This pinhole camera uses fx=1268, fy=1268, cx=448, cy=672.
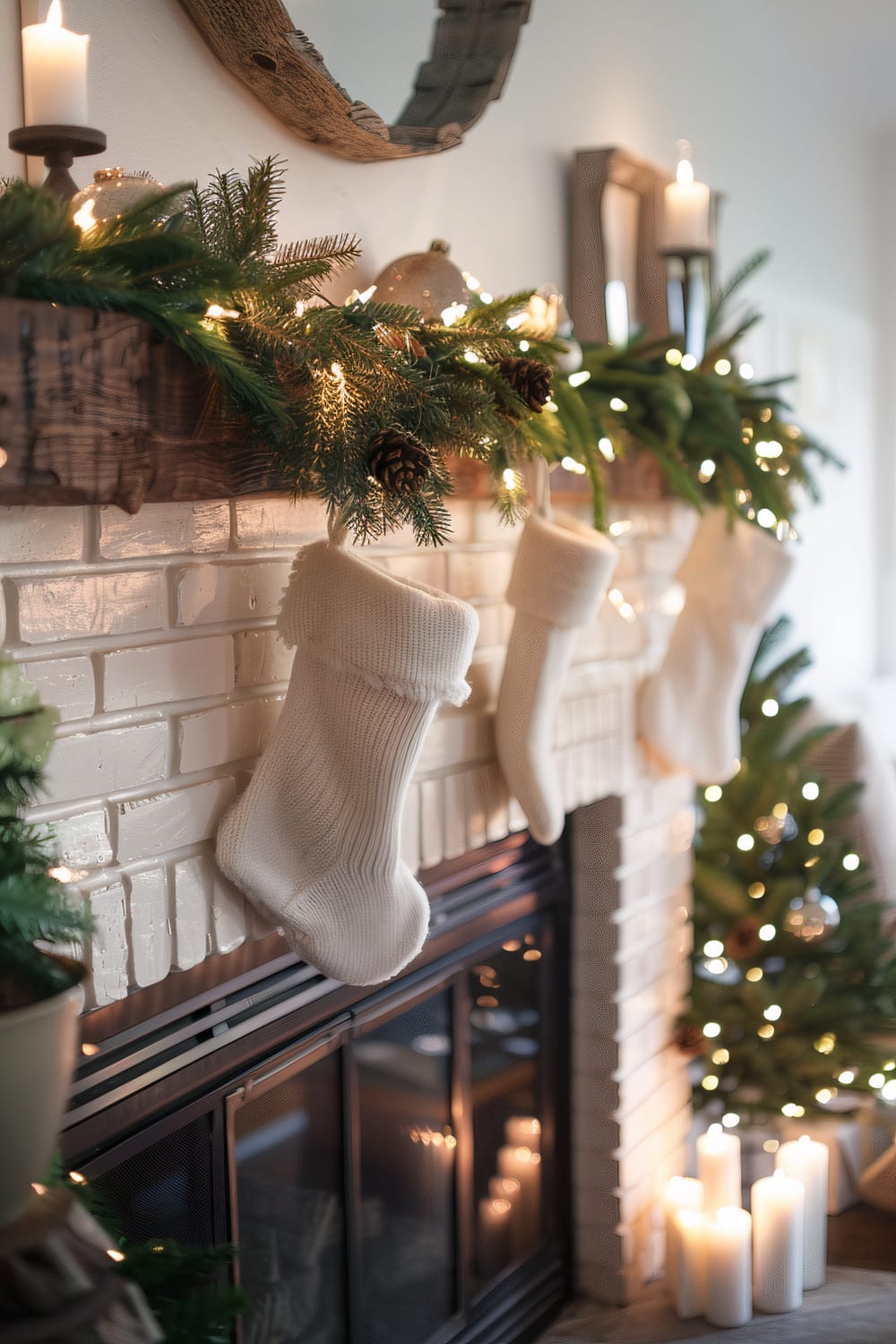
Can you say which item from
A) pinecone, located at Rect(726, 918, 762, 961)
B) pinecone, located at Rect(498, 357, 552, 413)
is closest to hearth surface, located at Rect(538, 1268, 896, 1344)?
pinecone, located at Rect(726, 918, 762, 961)

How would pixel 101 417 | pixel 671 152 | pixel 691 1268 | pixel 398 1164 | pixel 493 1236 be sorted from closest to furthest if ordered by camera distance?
pixel 101 417
pixel 398 1164
pixel 493 1236
pixel 691 1268
pixel 671 152

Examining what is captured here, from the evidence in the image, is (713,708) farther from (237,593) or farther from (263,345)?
(263,345)

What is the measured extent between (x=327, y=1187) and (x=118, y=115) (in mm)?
1195

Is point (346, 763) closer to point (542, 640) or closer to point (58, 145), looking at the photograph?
point (542, 640)

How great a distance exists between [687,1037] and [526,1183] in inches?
16.8

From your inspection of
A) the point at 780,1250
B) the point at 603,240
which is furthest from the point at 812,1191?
the point at 603,240

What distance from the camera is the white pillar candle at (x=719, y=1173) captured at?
6.82ft

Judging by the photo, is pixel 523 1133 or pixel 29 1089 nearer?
pixel 29 1089

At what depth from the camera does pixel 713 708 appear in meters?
2.03

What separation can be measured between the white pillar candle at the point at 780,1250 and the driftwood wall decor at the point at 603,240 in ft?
4.69

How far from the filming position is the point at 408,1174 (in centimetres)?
167

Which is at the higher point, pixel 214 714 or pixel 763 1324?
pixel 214 714

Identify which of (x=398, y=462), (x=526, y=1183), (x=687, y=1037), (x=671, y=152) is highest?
(x=671, y=152)

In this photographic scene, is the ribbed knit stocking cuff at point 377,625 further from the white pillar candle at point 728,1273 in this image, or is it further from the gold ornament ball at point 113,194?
the white pillar candle at point 728,1273
